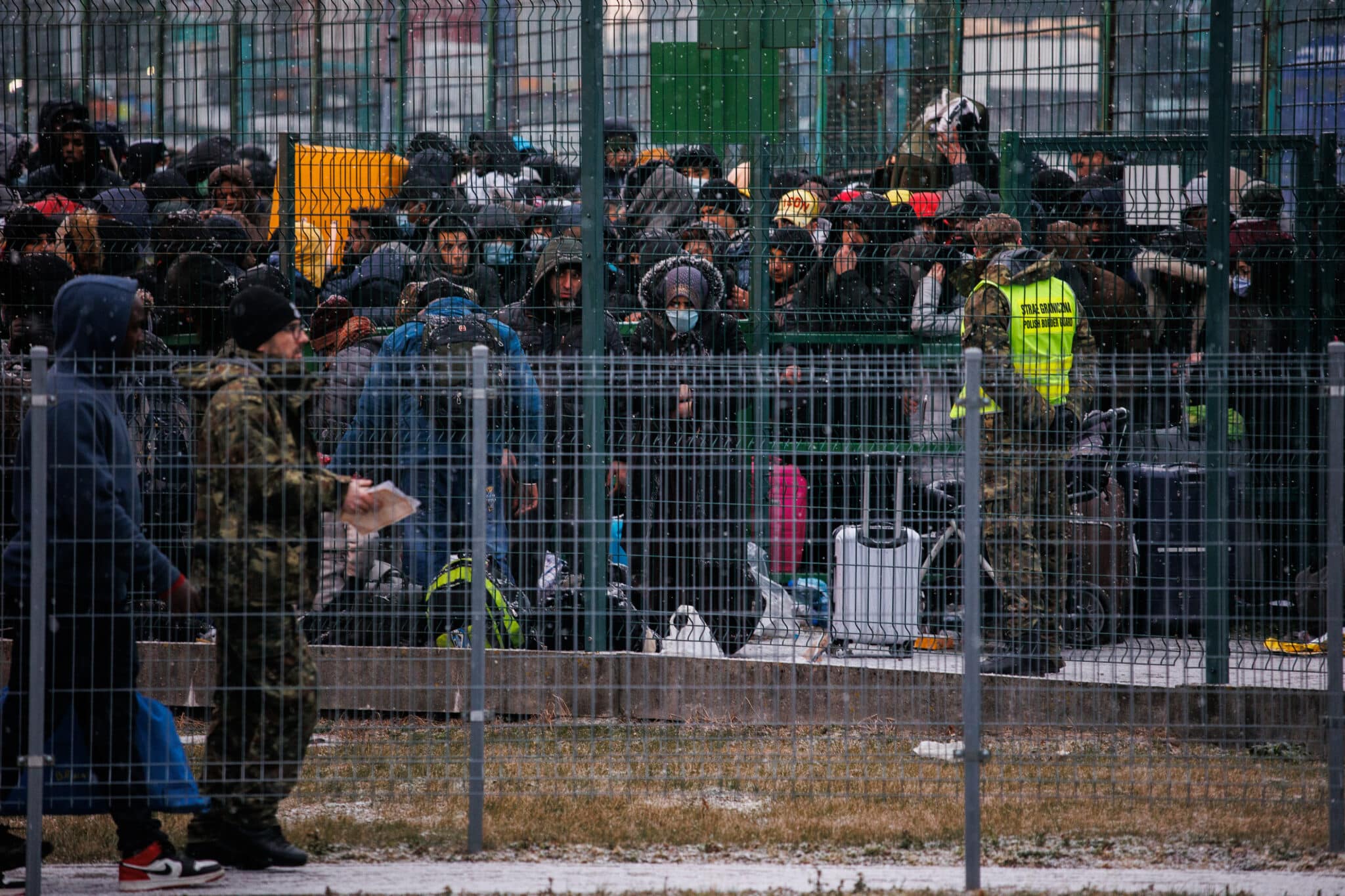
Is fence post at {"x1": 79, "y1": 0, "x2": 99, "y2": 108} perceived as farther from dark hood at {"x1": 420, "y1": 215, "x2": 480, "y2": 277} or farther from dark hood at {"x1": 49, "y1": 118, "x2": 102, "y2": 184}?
dark hood at {"x1": 420, "y1": 215, "x2": 480, "y2": 277}

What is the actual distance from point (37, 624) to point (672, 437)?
2.63 metres

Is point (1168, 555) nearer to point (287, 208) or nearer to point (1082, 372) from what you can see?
point (1082, 372)

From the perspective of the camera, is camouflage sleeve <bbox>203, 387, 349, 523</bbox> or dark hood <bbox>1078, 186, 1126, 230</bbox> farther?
dark hood <bbox>1078, 186, 1126, 230</bbox>

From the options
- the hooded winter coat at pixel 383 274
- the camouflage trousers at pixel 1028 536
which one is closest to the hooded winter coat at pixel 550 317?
the hooded winter coat at pixel 383 274

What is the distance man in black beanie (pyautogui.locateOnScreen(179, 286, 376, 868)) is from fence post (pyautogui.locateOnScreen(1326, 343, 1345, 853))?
3.70m

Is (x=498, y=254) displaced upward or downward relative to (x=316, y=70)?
downward

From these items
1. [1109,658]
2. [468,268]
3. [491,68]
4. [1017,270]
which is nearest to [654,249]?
[468,268]

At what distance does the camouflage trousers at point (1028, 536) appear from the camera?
6375 mm

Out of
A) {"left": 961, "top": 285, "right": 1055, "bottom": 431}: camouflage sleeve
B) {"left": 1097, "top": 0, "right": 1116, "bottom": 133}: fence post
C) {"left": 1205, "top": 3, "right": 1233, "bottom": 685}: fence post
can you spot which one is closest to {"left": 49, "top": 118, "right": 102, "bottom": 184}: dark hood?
{"left": 961, "top": 285, "right": 1055, "bottom": 431}: camouflage sleeve

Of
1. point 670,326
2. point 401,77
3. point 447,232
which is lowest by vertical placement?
point 670,326

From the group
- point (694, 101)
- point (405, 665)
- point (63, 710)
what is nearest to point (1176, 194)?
point (694, 101)

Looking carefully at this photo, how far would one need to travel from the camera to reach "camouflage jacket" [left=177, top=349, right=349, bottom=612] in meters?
5.71

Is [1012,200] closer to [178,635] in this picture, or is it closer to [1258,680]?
[1258,680]

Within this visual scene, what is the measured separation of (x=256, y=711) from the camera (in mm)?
5750
